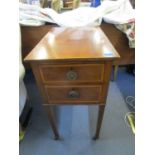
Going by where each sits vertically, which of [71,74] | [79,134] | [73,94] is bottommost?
[79,134]

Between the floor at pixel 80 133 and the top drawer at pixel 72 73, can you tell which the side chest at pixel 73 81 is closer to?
the top drawer at pixel 72 73

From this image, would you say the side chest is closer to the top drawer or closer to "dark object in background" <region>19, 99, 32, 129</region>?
the top drawer

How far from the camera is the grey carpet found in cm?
109

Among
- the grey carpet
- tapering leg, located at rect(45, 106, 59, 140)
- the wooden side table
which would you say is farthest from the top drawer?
the grey carpet

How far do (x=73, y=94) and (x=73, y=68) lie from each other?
0.51 ft

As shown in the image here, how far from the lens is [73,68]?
0.77 m

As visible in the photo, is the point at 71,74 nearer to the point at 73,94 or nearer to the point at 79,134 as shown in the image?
the point at 73,94

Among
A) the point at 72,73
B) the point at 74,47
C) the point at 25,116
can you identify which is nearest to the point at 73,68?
the point at 72,73

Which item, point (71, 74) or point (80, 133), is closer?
point (71, 74)

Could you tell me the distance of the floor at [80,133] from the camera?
3.57ft

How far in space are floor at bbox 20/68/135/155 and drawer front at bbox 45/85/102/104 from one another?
398mm

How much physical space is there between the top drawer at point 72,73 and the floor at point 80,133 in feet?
1.79
